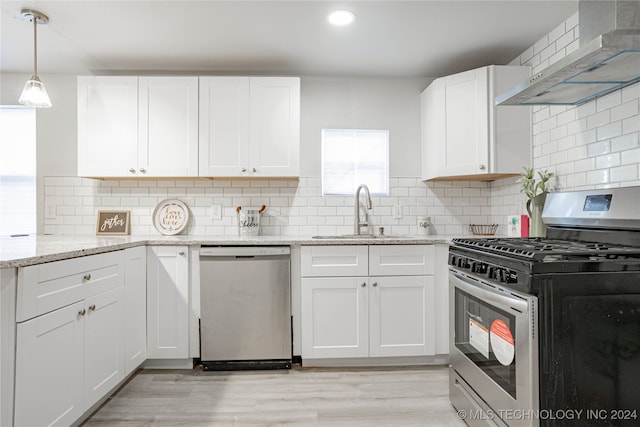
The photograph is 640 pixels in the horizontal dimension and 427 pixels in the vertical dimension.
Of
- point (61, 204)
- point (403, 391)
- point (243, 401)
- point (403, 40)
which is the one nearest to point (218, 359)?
point (243, 401)

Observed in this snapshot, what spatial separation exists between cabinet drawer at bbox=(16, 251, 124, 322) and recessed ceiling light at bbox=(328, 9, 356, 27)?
77.0 inches

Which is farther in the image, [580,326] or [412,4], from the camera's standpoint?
[412,4]

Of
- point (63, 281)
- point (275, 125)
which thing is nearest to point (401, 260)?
point (275, 125)

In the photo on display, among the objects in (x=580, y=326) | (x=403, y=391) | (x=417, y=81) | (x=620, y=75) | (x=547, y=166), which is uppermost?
(x=417, y=81)

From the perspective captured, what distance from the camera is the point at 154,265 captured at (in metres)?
2.52

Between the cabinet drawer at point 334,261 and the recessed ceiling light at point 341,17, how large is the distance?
1486 millimetres

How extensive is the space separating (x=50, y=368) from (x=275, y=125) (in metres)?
2.05

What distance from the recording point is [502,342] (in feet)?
4.85

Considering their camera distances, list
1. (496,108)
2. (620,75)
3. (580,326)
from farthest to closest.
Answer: (496,108) → (620,75) → (580,326)

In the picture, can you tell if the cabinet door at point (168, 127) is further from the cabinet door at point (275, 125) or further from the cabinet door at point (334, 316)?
the cabinet door at point (334, 316)

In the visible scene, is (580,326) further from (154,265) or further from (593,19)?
(154,265)

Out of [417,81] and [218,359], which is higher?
[417,81]

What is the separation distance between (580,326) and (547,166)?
58.7 inches

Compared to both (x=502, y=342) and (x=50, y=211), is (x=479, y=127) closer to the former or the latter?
(x=502, y=342)
